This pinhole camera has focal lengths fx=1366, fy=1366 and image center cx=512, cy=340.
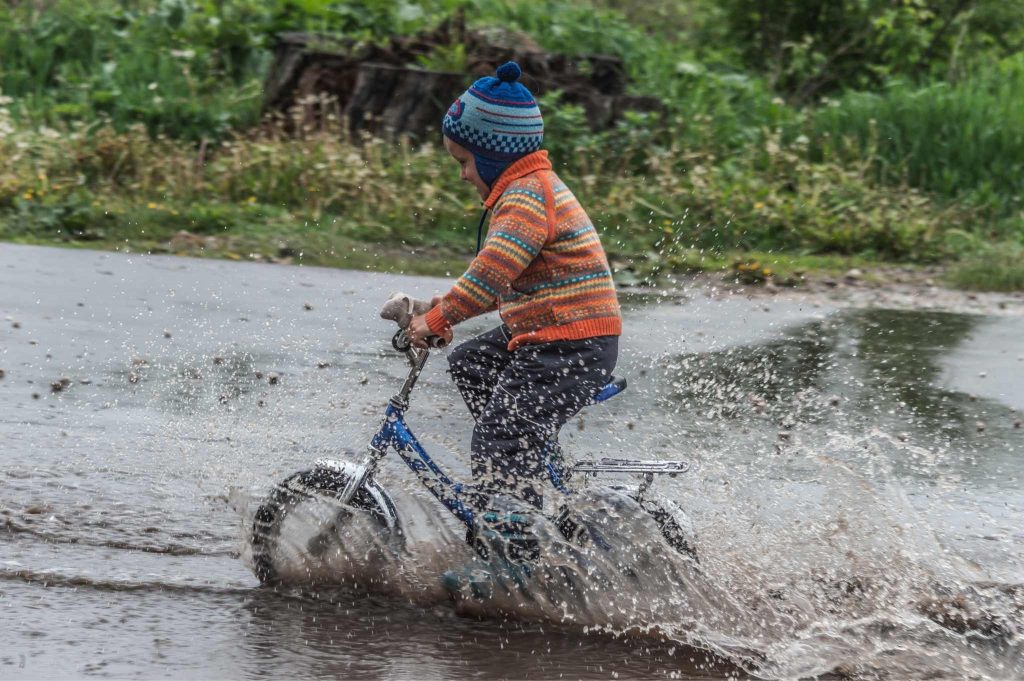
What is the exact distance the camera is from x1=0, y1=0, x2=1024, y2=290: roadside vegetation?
1088cm

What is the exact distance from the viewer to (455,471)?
464 centimetres

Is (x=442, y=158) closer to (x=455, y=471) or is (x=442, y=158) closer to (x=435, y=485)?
(x=455, y=471)

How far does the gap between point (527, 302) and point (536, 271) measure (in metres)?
0.10

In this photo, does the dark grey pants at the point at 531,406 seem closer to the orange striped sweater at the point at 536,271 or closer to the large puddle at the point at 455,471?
the orange striped sweater at the point at 536,271

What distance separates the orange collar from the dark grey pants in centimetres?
48

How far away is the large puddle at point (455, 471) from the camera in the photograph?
414cm

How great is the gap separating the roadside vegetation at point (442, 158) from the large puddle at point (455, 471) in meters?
1.52

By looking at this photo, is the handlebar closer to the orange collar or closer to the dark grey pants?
the dark grey pants

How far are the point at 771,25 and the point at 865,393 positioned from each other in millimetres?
10210

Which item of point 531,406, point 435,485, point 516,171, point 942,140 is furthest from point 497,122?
point 942,140

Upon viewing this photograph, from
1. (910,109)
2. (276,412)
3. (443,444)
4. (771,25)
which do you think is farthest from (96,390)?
(771,25)

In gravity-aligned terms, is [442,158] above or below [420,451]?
below

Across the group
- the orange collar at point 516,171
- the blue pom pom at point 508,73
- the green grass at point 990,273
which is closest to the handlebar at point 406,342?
the orange collar at point 516,171

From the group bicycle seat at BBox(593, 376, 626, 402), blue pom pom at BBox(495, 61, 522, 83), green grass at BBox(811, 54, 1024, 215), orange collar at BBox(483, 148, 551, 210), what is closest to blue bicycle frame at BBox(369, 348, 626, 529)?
bicycle seat at BBox(593, 376, 626, 402)
